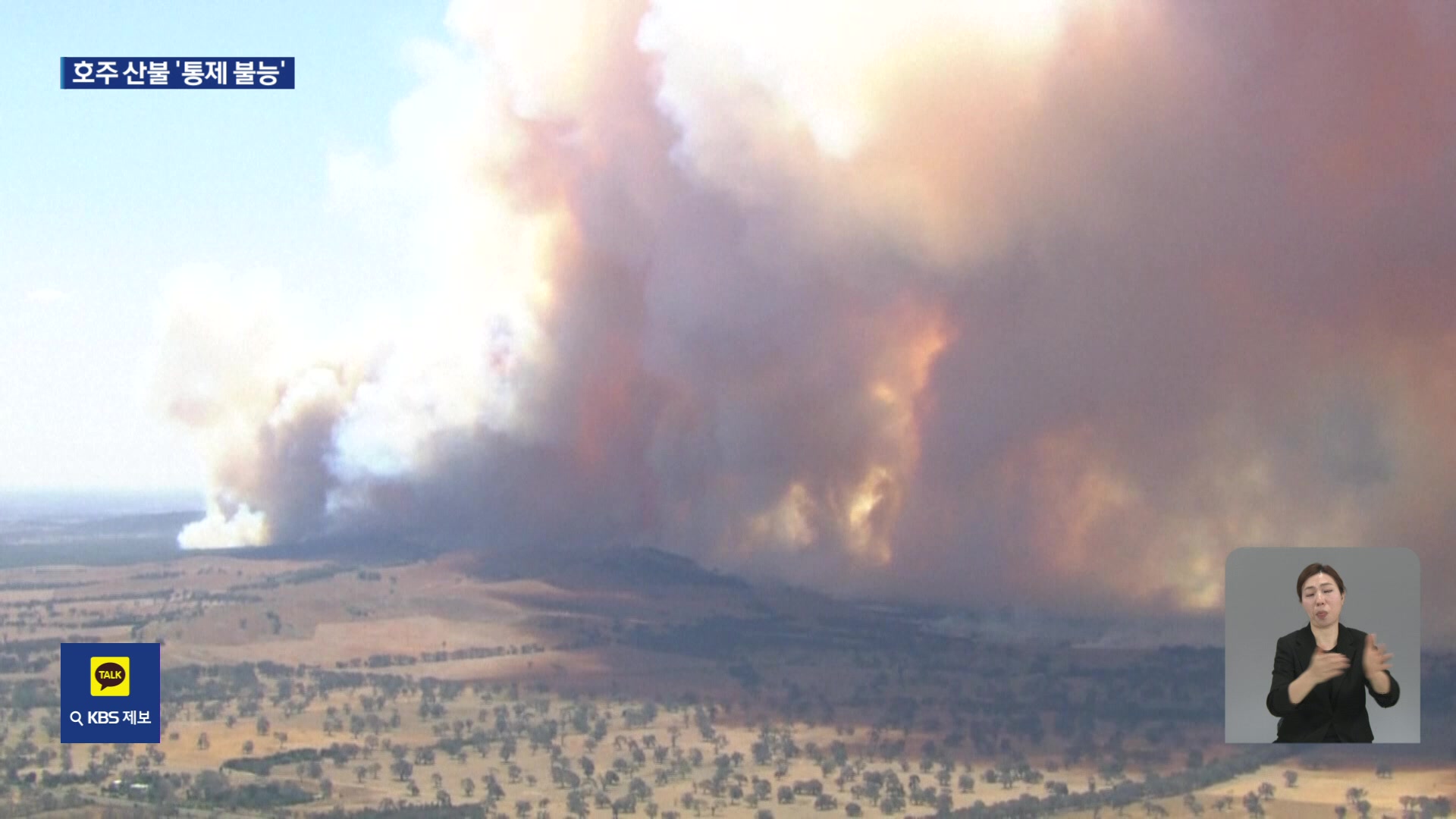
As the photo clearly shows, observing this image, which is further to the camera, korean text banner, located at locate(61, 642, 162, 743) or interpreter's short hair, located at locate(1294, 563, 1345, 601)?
korean text banner, located at locate(61, 642, 162, 743)

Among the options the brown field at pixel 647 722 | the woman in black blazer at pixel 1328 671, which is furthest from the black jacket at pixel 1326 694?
the brown field at pixel 647 722

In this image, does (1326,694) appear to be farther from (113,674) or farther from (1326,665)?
(113,674)

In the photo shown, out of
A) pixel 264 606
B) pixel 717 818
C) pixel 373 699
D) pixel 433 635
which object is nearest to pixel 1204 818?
pixel 717 818

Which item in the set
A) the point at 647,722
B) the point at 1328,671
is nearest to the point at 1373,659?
the point at 1328,671

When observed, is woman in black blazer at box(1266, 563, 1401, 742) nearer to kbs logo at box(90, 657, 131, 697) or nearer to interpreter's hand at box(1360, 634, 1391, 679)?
interpreter's hand at box(1360, 634, 1391, 679)

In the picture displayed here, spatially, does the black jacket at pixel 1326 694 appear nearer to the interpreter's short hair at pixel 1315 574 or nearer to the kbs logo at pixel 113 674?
the interpreter's short hair at pixel 1315 574

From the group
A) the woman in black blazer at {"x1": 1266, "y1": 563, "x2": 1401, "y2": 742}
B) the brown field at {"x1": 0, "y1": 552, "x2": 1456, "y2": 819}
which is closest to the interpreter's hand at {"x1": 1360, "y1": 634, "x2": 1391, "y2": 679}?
the woman in black blazer at {"x1": 1266, "y1": 563, "x2": 1401, "y2": 742}
